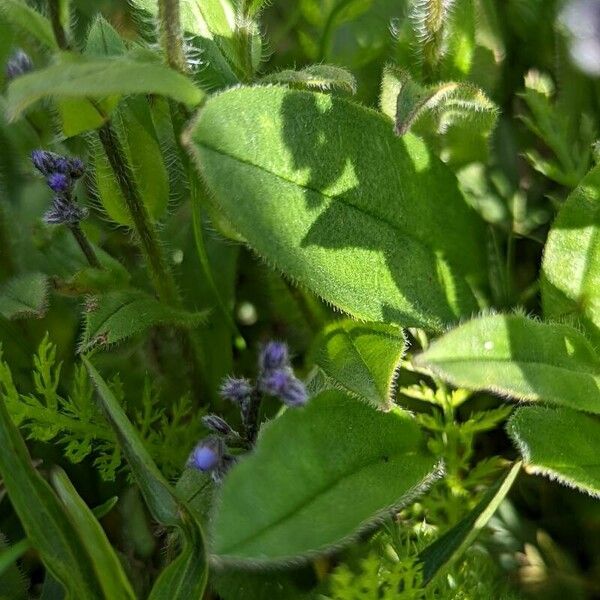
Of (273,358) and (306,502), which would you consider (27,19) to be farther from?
(306,502)

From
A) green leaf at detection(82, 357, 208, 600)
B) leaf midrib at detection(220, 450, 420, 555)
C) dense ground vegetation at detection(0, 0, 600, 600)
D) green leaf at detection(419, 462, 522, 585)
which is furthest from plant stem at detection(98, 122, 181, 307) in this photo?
green leaf at detection(419, 462, 522, 585)

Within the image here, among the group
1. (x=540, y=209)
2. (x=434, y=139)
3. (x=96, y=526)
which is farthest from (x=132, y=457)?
(x=540, y=209)

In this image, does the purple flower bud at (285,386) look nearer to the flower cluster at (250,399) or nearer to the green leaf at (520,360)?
the flower cluster at (250,399)

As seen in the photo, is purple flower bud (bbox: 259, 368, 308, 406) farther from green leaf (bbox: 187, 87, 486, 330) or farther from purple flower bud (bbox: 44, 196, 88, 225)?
purple flower bud (bbox: 44, 196, 88, 225)

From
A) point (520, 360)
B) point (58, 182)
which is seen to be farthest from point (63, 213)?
point (520, 360)

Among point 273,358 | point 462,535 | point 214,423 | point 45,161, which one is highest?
point 45,161

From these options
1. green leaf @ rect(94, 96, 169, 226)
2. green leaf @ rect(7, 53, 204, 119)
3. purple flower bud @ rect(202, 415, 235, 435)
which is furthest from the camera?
green leaf @ rect(94, 96, 169, 226)

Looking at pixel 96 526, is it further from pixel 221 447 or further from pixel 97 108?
pixel 97 108
